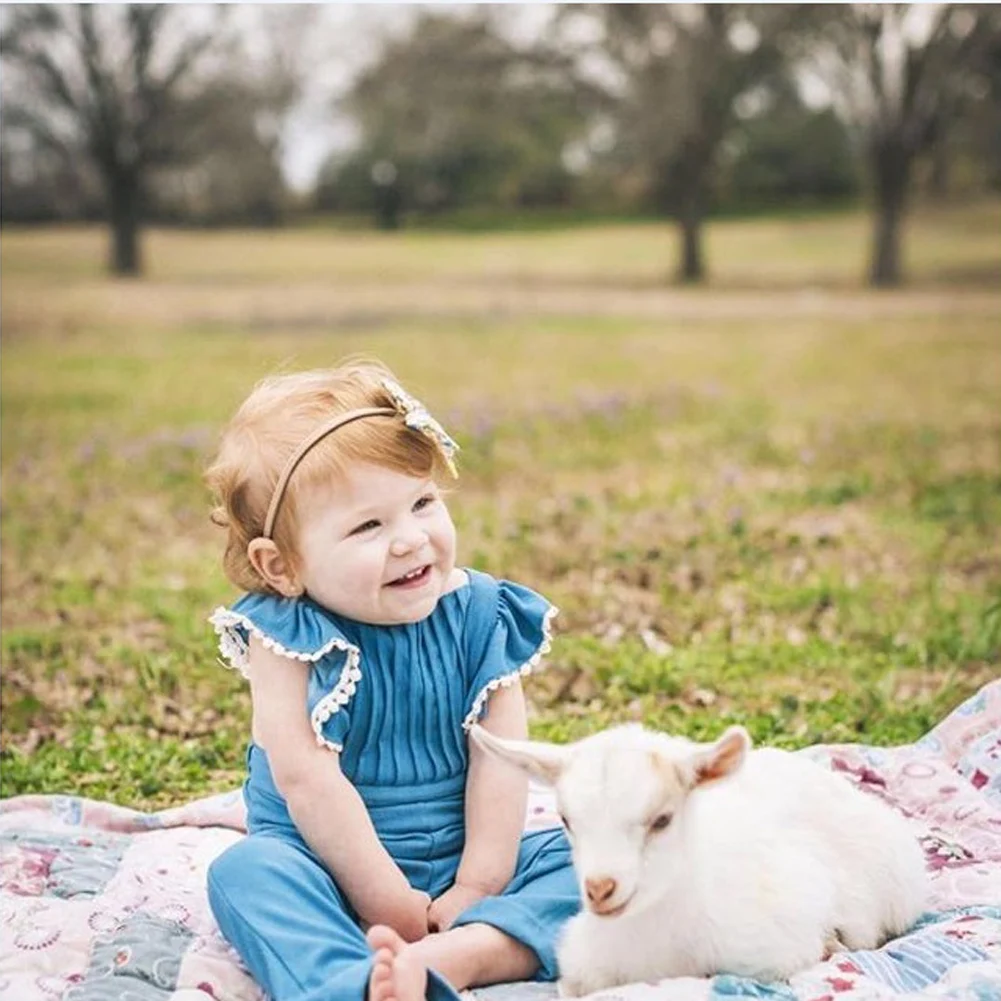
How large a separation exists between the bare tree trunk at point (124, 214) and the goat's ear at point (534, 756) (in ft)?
39.4

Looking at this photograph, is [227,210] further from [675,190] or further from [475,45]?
[675,190]

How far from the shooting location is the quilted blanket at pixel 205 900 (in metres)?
2.35

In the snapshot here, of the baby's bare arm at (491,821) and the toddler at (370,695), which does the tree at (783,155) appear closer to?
the toddler at (370,695)

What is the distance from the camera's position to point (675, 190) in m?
14.6

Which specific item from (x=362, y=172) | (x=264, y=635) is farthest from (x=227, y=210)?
(x=264, y=635)

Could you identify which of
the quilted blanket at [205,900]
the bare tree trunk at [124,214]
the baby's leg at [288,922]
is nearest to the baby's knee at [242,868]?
the baby's leg at [288,922]

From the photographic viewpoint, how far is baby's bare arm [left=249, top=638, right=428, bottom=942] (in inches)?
98.4

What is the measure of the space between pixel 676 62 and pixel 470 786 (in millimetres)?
12118

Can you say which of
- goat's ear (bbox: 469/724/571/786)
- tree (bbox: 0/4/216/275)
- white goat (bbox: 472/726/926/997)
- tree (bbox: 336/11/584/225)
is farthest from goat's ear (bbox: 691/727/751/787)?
tree (bbox: 336/11/584/225)

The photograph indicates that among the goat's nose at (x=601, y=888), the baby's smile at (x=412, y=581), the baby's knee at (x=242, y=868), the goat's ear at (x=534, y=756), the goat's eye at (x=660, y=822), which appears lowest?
the baby's knee at (x=242, y=868)

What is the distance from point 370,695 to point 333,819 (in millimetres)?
230

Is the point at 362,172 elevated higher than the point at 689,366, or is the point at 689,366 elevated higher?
the point at 362,172

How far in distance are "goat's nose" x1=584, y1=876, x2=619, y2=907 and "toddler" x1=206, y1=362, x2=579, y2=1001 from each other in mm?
410

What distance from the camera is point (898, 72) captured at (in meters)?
13.6
